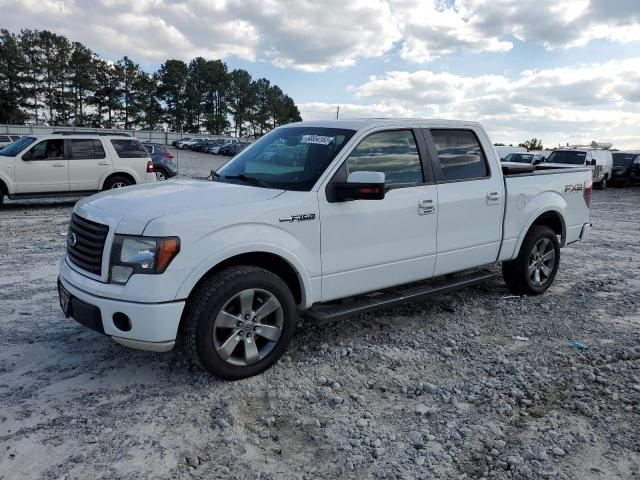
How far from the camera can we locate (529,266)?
19.6ft

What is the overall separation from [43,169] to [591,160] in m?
21.1

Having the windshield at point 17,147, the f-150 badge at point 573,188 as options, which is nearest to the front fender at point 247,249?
the f-150 badge at point 573,188

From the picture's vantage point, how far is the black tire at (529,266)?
5891 mm

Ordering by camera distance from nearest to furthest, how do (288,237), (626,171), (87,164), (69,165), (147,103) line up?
(288,237) → (69,165) → (87,164) → (626,171) → (147,103)

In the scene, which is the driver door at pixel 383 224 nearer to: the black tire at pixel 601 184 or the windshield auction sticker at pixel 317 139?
the windshield auction sticker at pixel 317 139

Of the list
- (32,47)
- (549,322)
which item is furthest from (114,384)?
(32,47)

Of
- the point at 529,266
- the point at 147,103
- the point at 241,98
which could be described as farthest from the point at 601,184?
the point at 241,98

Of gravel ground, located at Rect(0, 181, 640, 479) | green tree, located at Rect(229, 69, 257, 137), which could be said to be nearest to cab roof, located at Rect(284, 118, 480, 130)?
gravel ground, located at Rect(0, 181, 640, 479)

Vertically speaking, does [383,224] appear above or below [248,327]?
above

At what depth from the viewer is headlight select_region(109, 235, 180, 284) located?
3445mm

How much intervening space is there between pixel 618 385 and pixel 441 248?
174cm

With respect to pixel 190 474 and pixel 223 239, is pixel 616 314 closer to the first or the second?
pixel 223 239

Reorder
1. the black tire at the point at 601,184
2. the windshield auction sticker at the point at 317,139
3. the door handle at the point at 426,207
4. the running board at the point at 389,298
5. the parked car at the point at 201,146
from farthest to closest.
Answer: the parked car at the point at 201,146
the black tire at the point at 601,184
the door handle at the point at 426,207
the windshield auction sticker at the point at 317,139
the running board at the point at 389,298

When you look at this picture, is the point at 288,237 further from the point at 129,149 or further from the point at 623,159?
the point at 623,159
